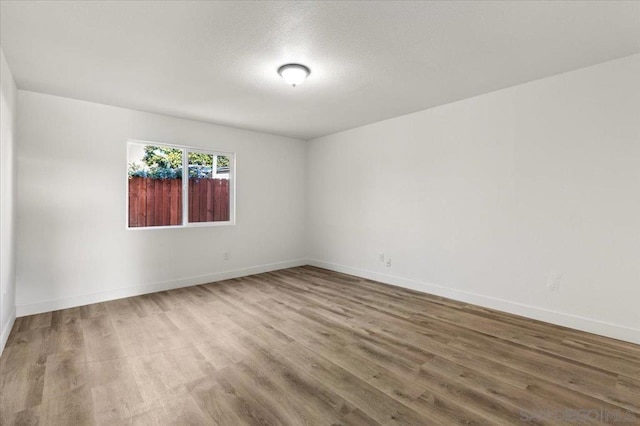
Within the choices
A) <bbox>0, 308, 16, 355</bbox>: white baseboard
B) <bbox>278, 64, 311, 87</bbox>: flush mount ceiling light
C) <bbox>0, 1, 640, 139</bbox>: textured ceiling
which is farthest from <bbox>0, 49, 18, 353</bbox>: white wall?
<bbox>278, 64, 311, 87</bbox>: flush mount ceiling light

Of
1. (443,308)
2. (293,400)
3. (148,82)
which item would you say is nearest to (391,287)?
(443,308)

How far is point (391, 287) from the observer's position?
4461 millimetres

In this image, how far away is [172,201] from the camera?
177 inches

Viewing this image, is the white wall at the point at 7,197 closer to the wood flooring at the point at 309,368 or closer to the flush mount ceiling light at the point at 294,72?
the wood flooring at the point at 309,368

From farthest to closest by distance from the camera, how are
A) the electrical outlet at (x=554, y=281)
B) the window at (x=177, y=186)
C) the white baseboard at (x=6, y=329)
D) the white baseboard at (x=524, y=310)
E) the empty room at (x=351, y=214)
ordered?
the window at (x=177, y=186) → the electrical outlet at (x=554, y=281) → the white baseboard at (x=524, y=310) → the white baseboard at (x=6, y=329) → the empty room at (x=351, y=214)

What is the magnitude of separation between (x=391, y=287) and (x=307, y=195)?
8.46 ft

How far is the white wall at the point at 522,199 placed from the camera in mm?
2742

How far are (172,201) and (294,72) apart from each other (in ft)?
9.28

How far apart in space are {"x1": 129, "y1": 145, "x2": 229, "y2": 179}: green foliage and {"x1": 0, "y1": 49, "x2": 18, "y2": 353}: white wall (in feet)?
4.18

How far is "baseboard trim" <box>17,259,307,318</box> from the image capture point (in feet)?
11.2

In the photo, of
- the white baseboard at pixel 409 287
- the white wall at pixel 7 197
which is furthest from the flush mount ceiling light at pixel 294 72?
the white baseboard at pixel 409 287

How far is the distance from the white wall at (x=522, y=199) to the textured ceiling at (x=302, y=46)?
367 millimetres

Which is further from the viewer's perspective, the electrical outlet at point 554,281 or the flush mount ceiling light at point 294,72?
the electrical outlet at point 554,281

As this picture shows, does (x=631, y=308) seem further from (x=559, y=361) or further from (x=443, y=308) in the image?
(x=443, y=308)
